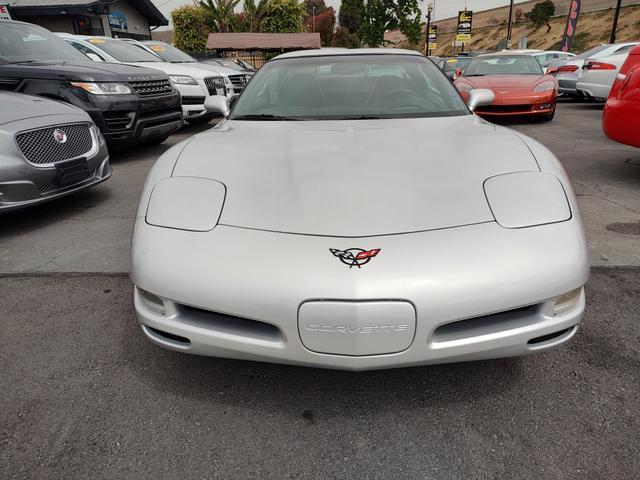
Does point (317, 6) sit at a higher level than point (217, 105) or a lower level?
higher

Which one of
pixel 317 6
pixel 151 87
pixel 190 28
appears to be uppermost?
pixel 317 6

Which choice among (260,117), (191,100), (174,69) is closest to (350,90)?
(260,117)

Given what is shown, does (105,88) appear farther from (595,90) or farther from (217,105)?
(595,90)

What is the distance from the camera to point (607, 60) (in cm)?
805

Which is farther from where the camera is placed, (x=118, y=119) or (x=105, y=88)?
(x=118, y=119)

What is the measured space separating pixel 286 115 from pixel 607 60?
7.99 metres

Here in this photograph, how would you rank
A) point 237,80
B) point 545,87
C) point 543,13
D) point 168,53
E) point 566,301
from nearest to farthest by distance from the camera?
point 566,301 < point 545,87 < point 168,53 < point 237,80 < point 543,13

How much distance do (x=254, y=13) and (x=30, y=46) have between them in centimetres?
3177

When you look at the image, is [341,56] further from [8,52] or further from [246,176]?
[8,52]

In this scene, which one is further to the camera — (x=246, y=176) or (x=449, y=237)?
(x=246, y=176)

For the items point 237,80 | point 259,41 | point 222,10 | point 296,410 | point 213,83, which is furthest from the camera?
point 222,10

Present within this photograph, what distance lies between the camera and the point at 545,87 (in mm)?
7828

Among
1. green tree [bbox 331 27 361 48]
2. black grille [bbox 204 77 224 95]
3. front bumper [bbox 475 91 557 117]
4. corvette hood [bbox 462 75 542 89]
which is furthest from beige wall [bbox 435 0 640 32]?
black grille [bbox 204 77 224 95]

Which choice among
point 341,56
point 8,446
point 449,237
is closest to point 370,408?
point 449,237
